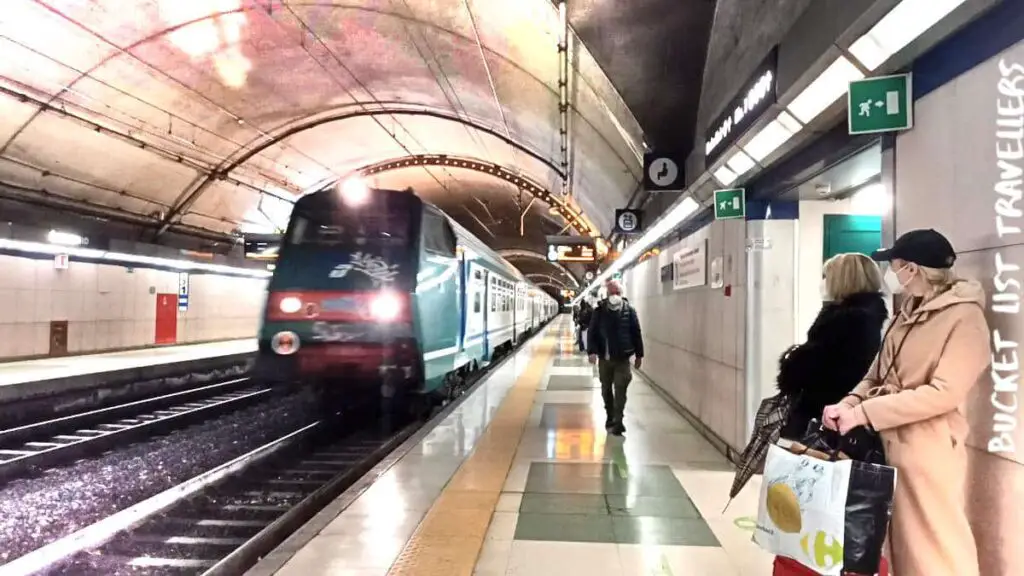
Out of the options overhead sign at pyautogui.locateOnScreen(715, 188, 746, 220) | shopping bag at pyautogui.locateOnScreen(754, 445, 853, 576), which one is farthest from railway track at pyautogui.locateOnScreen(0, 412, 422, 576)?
overhead sign at pyautogui.locateOnScreen(715, 188, 746, 220)

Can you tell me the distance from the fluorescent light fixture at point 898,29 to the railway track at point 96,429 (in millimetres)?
8245

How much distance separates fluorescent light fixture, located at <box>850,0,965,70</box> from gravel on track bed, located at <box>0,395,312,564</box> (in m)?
6.05

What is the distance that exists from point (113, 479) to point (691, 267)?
22.2ft

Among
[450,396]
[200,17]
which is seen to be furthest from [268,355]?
[200,17]

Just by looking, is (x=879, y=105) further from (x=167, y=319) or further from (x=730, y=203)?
(x=167, y=319)

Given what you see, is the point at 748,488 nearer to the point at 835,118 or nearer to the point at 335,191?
the point at 835,118

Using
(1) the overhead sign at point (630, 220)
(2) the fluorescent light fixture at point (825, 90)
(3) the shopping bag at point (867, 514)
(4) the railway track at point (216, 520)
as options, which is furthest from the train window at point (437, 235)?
(3) the shopping bag at point (867, 514)

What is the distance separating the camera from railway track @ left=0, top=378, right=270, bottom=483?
7.64 meters

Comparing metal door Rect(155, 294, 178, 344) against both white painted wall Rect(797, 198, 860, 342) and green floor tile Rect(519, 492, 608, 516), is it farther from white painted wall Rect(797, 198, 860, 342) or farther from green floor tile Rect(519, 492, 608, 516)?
white painted wall Rect(797, 198, 860, 342)

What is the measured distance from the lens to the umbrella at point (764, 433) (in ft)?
11.0

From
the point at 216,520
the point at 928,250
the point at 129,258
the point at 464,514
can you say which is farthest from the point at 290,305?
the point at 129,258

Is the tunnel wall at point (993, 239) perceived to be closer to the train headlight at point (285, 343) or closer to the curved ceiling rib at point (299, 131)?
the train headlight at point (285, 343)

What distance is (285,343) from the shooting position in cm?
805

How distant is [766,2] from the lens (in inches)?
229
